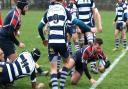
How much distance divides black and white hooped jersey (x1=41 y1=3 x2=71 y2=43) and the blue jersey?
3.19 feet

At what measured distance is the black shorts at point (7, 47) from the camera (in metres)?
10.3

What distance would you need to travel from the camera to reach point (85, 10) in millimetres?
12344

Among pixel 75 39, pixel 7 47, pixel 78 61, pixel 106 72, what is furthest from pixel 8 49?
pixel 75 39

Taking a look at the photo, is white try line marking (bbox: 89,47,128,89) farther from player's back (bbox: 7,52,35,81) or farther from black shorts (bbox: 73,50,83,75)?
player's back (bbox: 7,52,35,81)

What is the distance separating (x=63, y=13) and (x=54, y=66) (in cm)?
110

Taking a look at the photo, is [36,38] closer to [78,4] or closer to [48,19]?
[78,4]

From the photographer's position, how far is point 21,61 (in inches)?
374

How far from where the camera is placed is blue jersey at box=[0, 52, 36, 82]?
9281 mm

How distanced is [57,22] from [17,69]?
4.77ft

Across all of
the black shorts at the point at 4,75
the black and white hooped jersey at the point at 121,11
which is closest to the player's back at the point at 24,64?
the black shorts at the point at 4,75

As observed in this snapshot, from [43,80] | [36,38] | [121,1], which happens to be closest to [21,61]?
[43,80]

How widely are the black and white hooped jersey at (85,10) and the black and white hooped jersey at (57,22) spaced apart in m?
3.54

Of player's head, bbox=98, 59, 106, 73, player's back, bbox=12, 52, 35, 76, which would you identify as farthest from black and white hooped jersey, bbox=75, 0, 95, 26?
player's back, bbox=12, 52, 35, 76

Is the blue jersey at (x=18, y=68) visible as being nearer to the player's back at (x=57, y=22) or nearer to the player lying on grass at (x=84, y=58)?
the player's back at (x=57, y=22)
